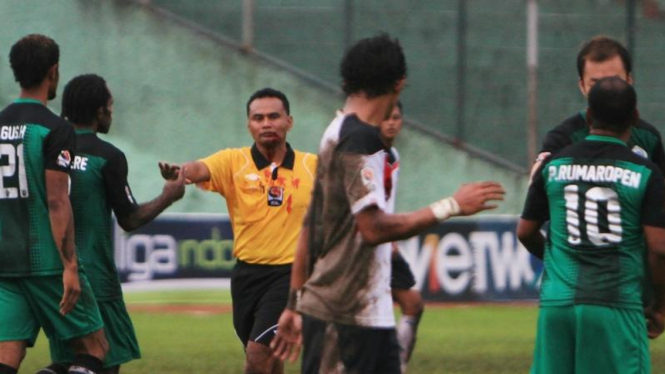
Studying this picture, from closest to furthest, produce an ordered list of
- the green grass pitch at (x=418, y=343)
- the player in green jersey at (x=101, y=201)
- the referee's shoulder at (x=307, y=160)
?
the player in green jersey at (x=101, y=201)
the referee's shoulder at (x=307, y=160)
the green grass pitch at (x=418, y=343)

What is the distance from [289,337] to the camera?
18.9 ft

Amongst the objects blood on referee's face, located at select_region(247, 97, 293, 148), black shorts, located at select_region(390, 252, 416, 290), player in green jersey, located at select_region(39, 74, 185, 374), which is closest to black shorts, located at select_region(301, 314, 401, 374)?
player in green jersey, located at select_region(39, 74, 185, 374)

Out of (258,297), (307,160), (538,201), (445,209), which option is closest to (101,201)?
(258,297)

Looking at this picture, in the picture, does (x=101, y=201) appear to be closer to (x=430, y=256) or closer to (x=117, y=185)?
(x=117, y=185)

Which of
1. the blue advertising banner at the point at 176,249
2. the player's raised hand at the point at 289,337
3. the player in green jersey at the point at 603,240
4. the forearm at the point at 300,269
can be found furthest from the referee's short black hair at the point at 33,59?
the blue advertising banner at the point at 176,249

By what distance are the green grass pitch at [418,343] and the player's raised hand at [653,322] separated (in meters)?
4.62

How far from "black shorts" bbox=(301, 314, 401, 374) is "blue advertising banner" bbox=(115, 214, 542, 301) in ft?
39.2

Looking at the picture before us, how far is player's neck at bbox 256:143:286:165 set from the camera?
8734mm

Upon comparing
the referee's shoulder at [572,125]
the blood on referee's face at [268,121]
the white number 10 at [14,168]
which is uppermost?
the blood on referee's face at [268,121]

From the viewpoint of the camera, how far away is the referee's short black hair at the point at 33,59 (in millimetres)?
6957

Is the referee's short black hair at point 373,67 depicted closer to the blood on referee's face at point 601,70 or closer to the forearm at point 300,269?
the forearm at point 300,269

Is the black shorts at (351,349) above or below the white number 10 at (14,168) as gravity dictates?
below

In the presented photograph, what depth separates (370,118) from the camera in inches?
221

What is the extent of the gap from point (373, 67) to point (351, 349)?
117 centimetres
